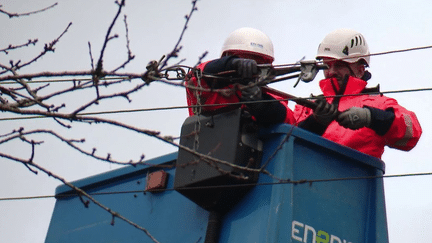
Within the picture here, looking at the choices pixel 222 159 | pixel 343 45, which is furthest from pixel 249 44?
pixel 222 159

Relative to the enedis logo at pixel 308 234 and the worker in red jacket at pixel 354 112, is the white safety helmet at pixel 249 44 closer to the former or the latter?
the worker in red jacket at pixel 354 112

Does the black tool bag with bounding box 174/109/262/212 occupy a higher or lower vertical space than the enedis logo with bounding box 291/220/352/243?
higher

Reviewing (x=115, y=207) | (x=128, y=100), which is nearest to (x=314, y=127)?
(x=115, y=207)

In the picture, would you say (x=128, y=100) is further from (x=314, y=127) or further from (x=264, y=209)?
(x=314, y=127)

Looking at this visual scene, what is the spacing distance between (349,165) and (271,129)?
543 mm

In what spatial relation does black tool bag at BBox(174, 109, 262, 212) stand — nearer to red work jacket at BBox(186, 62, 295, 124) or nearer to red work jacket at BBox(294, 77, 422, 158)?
red work jacket at BBox(186, 62, 295, 124)

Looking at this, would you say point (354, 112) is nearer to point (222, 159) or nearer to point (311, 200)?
point (311, 200)

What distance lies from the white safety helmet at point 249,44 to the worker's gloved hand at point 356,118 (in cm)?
114

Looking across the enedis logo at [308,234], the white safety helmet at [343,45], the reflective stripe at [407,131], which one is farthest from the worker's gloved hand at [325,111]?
the white safety helmet at [343,45]

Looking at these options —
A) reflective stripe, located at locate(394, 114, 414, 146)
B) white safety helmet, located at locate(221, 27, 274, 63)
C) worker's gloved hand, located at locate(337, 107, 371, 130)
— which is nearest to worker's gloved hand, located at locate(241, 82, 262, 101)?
worker's gloved hand, located at locate(337, 107, 371, 130)

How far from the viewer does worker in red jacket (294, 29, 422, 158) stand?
543 centimetres

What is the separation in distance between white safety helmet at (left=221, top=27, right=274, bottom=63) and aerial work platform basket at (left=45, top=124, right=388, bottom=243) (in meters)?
1.04

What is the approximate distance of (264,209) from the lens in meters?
4.93

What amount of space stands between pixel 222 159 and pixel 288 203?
431mm
